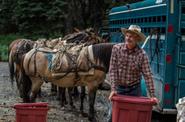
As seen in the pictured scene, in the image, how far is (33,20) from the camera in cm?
3466

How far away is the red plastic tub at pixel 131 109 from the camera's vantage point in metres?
6.13

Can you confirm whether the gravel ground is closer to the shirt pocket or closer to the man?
the man

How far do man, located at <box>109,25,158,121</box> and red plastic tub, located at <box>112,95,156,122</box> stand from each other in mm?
452

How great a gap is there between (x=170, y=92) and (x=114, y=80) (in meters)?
2.01

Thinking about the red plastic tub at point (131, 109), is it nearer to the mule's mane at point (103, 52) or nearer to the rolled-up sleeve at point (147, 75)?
the rolled-up sleeve at point (147, 75)

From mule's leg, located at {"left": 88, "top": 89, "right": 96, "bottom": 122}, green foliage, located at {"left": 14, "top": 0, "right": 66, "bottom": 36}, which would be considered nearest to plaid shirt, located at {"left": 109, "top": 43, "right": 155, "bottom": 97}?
mule's leg, located at {"left": 88, "top": 89, "right": 96, "bottom": 122}

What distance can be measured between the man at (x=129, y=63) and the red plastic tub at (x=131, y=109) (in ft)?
1.48

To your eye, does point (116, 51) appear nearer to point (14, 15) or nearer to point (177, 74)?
point (177, 74)

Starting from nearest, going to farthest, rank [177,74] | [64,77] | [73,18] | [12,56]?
[177,74] → [64,77] → [12,56] → [73,18]

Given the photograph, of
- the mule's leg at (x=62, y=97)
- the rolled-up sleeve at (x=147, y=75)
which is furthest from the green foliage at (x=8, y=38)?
the rolled-up sleeve at (x=147, y=75)

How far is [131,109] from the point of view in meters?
6.14

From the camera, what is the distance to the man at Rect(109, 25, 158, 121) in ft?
22.0

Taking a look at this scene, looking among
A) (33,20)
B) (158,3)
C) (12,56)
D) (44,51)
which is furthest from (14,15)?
(158,3)

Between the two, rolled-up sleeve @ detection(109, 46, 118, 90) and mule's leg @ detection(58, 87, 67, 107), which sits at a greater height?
rolled-up sleeve @ detection(109, 46, 118, 90)
